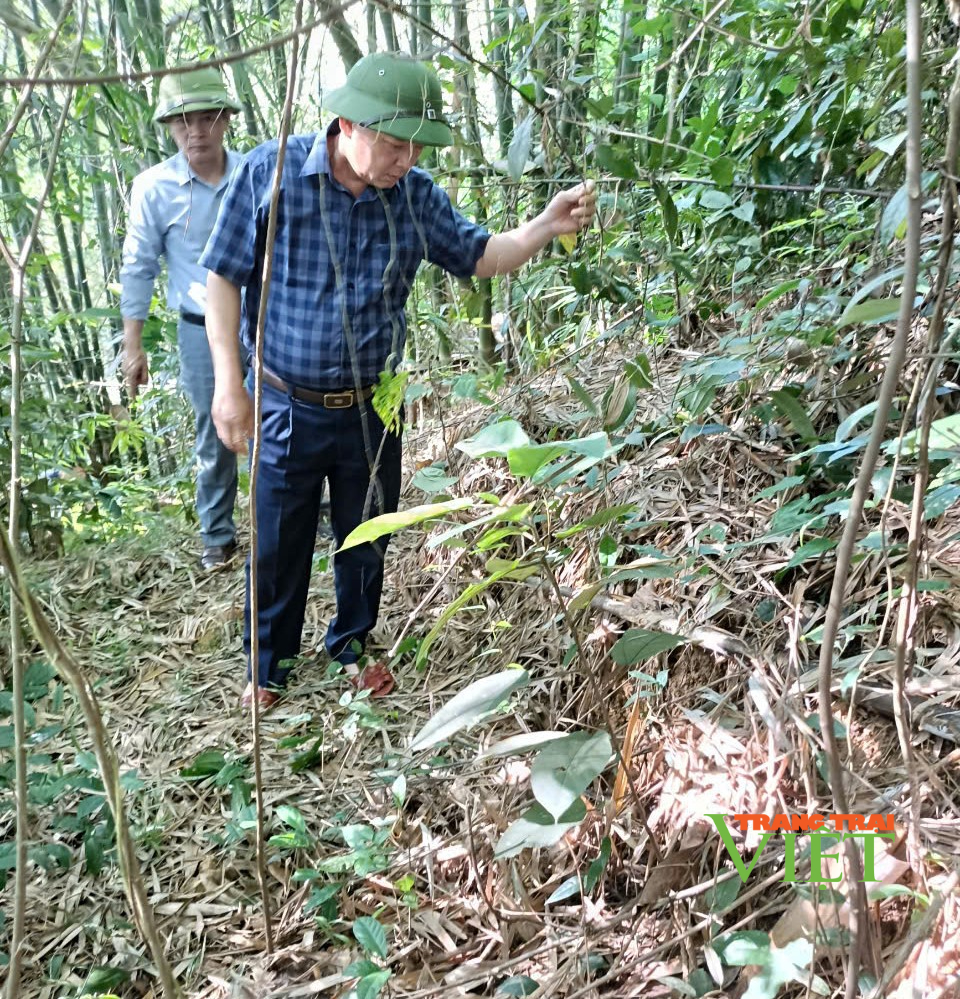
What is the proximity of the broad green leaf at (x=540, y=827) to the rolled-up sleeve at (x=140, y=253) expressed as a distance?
85.3 inches

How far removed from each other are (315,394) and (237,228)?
1.18ft

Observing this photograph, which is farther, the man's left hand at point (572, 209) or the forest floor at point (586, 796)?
the man's left hand at point (572, 209)

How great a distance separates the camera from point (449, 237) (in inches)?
72.7

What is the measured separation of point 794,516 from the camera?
1.35 m

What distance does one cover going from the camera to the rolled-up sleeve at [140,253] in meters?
2.45

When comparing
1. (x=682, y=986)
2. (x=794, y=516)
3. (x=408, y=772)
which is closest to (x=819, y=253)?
(x=794, y=516)

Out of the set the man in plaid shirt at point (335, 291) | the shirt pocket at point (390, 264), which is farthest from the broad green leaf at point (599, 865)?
the shirt pocket at point (390, 264)

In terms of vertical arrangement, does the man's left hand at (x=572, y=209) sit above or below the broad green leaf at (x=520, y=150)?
below

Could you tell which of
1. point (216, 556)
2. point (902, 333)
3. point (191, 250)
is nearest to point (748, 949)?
point (902, 333)

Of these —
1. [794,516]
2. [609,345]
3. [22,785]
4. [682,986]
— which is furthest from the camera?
[609,345]

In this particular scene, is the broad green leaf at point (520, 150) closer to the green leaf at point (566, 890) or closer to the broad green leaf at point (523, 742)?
the broad green leaf at point (523, 742)

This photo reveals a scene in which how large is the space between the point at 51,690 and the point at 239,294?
117 cm

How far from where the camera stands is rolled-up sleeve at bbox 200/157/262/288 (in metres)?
1.58

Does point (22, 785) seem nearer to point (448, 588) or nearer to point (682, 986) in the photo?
point (682, 986)
